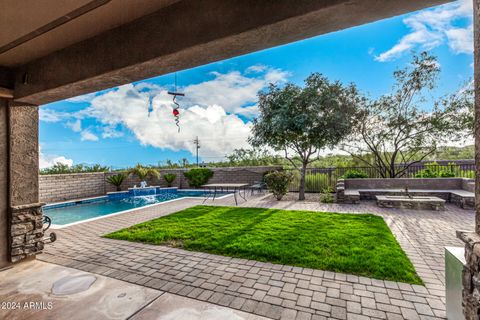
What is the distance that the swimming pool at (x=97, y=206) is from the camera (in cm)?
735

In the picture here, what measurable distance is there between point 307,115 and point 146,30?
6.15 meters

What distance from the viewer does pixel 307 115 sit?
24.4ft

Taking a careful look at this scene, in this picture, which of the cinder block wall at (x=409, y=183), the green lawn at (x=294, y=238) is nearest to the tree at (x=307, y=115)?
the cinder block wall at (x=409, y=183)

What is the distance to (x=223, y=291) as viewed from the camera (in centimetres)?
242

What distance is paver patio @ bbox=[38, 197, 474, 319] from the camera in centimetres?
209

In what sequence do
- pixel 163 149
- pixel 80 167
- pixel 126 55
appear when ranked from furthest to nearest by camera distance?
pixel 163 149, pixel 80 167, pixel 126 55

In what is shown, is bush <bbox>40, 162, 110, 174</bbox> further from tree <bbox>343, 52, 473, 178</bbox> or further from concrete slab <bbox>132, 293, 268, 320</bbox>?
tree <bbox>343, 52, 473, 178</bbox>

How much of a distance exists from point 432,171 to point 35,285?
37.2 ft

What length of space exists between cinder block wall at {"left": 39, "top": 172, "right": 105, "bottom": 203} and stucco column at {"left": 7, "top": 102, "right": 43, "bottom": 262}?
7669 millimetres

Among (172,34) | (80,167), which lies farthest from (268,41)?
(80,167)

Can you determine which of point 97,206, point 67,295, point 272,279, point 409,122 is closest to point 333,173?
point 409,122

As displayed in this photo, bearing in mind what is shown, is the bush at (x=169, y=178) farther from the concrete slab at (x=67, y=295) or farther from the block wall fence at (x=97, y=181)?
A: the concrete slab at (x=67, y=295)

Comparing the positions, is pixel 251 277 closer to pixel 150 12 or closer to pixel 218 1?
pixel 218 1

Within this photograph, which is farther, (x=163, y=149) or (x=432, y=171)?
(x=163, y=149)
